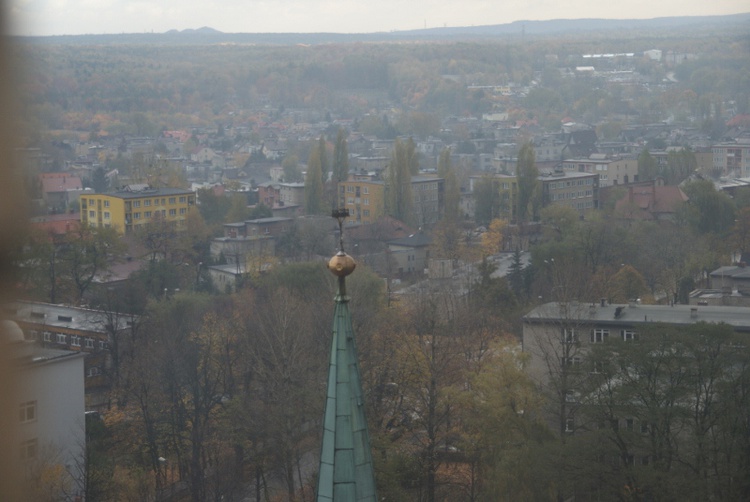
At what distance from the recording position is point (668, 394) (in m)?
5.05

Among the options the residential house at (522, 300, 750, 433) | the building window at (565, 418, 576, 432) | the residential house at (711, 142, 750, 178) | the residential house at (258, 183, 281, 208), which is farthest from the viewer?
the residential house at (711, 142, 750, 178)

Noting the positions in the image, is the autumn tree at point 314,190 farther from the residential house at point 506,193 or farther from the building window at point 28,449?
the building window at point 28,449

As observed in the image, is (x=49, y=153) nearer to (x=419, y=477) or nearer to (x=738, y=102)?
(x=419, y=477)

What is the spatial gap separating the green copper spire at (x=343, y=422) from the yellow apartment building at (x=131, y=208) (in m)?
12.9

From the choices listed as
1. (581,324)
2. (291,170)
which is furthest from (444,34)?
(581,324)

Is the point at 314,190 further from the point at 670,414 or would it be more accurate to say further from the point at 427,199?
the point at 670,414

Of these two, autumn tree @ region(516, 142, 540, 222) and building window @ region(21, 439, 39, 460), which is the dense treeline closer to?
autumn tree @ region(516, 142, 540, 222)

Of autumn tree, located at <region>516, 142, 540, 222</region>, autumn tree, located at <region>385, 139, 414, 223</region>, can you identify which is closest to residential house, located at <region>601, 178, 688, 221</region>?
autumn tree, located at <region>516, 142, 540, 222</region>

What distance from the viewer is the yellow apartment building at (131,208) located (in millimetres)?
14883

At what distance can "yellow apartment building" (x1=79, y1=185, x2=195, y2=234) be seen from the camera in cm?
1488

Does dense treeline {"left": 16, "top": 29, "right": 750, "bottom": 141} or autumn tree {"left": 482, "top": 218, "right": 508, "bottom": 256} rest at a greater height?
dense treeline {"left": 16, "top": 29, "right": 750, "bottom": 141}

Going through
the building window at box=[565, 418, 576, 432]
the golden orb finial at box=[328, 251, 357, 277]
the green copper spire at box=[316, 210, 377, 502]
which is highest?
the golden orb finial at box=[328, 251, 357, 277]

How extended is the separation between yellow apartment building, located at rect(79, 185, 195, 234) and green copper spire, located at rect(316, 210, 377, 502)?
1288 cm

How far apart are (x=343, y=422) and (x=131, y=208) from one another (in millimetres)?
13730
